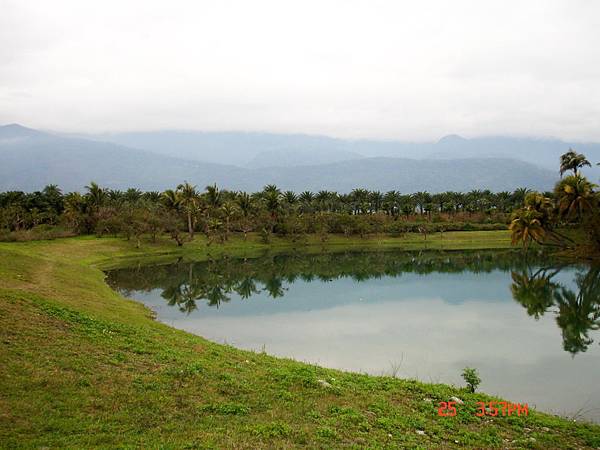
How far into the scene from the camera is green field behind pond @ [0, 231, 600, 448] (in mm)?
9109

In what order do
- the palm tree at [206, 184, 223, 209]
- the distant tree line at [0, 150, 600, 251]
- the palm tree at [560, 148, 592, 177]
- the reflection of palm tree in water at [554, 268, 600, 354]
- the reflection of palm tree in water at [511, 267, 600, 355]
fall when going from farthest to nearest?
the palm tree at [206, 184, 223, 209] → the palm tree at [560, 148, 592, 177] → the distant tree line at [0, 150, 600, 251] → the reflection of palm tree in water at [511, 267, 600, 355] → the reflection of palm tree in water at [554, 268, 600, 354]

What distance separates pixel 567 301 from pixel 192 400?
112 ft

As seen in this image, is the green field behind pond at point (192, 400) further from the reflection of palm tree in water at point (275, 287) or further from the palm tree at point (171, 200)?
the palm tree at point (171, 200)

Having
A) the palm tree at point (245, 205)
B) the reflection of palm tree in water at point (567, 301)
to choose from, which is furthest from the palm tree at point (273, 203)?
the reflection of palm tree in water at point (567, 301)

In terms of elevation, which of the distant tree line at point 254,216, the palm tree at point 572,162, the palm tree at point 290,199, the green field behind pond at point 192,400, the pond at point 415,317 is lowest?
the pond at point 415,317

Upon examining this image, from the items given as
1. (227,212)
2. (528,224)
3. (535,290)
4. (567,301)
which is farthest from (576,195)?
(227,212)

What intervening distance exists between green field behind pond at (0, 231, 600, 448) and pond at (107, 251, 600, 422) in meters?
4.61

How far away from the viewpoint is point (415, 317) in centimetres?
2988

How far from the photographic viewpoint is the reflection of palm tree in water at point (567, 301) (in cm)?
2547

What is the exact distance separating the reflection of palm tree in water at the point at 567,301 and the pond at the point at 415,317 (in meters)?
0.09

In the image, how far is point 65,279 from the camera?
30.7 m

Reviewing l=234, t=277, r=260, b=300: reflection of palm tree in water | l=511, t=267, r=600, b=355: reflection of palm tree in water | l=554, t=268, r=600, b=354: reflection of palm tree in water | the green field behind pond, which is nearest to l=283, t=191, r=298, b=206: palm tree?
l=234, t=277, r=260, b=300: reflection of palm tree in water

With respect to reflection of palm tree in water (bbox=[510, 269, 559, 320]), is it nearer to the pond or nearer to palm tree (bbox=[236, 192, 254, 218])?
the pond

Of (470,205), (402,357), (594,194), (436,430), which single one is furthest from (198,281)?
(470,205)
